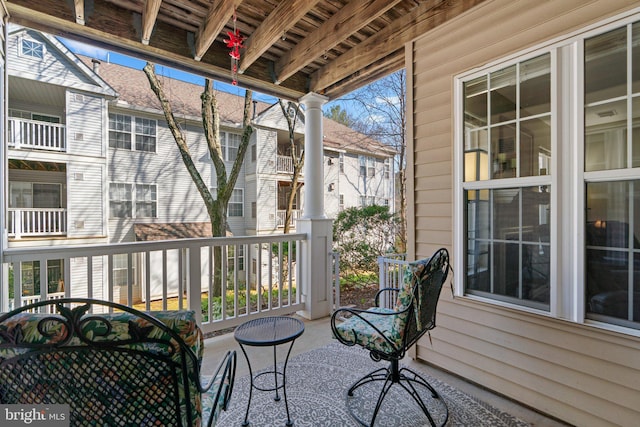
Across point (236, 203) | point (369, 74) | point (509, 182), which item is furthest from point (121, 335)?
point (236, 203)

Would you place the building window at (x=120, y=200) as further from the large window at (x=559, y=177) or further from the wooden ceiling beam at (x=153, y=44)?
the large window at (x=559, y=177)

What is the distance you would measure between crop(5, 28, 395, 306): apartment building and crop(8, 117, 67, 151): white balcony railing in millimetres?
24

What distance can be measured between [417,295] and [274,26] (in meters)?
2.50

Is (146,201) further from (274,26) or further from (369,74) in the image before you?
(369,74)

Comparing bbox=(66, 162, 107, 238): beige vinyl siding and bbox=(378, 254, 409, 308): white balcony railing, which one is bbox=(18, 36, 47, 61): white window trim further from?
bbox=(378, 254, 409, 308): white balcony railing

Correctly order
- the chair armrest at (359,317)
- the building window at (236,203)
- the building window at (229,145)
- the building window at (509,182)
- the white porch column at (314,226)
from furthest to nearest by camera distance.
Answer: the building window at (236,203), the building window at (229,145), the white porch column at (314,226), the building window at (509,182), the chair armrest at (359,317)

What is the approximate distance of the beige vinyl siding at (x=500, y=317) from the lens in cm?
169

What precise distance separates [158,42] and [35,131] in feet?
23.2

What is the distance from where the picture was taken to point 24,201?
24.3 feet

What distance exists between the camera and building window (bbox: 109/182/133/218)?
825 centimetres

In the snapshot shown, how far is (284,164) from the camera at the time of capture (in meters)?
11.0

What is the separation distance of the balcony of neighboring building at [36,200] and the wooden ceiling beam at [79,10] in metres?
7.07

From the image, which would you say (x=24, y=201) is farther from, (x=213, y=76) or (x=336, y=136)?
(x=336, y=136)

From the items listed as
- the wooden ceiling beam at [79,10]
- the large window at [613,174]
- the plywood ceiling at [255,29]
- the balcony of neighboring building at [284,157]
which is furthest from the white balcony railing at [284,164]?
the large window at [613,174]
